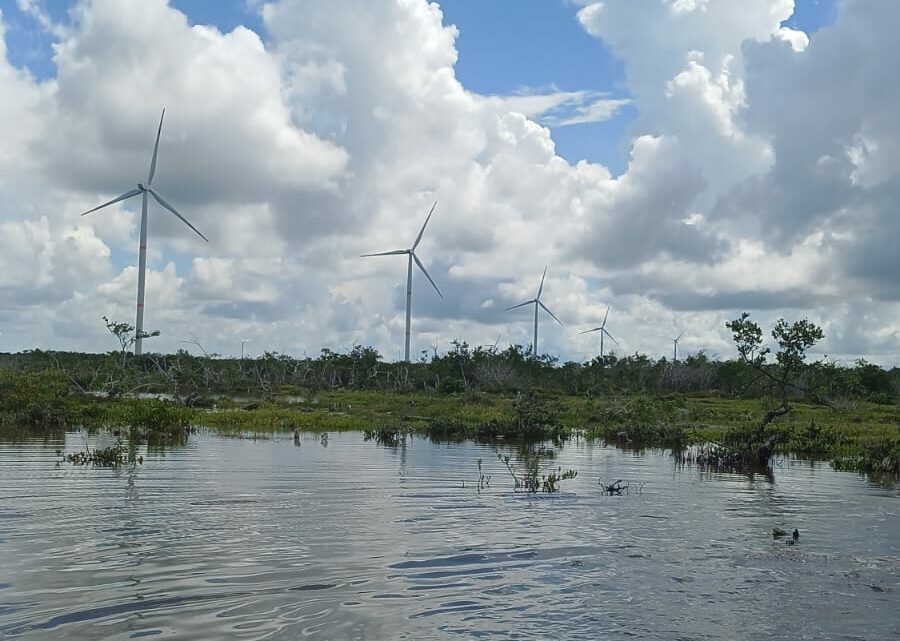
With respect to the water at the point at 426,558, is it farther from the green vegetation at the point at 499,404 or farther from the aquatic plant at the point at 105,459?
the green vegetation at the point at 499,404

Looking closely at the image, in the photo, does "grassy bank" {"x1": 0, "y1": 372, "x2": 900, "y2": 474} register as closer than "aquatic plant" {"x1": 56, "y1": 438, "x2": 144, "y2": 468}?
No

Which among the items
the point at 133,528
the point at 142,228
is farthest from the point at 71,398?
the point at 133,528

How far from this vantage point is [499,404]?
170 ft

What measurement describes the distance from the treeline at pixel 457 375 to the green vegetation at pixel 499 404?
0.74ft

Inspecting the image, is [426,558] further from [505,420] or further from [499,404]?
[499,404]

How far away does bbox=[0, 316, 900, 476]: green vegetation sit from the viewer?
1192 inches

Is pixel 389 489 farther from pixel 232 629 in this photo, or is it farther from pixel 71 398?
pixel 71 398

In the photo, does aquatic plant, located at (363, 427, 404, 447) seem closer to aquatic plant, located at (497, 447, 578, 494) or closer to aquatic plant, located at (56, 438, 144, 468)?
aquatic plant, located at (497, 447, 578, 494)

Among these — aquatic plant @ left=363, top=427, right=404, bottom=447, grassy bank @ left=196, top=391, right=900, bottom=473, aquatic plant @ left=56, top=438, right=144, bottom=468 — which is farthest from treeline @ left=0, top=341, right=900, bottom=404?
aquatic plant @ left=56, top=438, right=144, bottom=468

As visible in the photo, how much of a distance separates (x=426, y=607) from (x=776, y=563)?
5420 mm

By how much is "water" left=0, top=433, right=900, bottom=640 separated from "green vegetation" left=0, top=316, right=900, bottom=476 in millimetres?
9500

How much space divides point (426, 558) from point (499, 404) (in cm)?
3972

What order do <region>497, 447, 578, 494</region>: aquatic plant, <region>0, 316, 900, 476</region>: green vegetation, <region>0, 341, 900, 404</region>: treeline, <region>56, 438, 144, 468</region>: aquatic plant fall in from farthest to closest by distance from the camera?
<region>0, 341, 900, 404</region>: treeline → <region>0, 316, 900, 476</region>: green vegetation → <region>56, 438, 144, 468</region>: aquatic plant → <region>497, 447, 578, 494</region>: aquatic plant

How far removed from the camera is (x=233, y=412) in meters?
41.3
